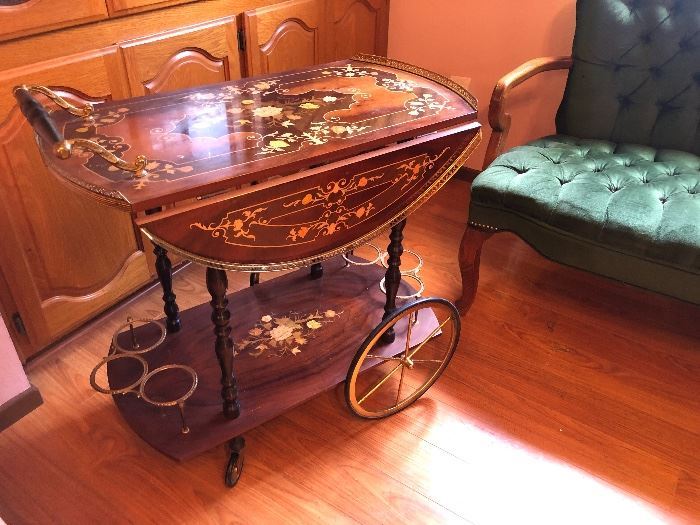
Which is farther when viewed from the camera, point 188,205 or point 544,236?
point 544,236

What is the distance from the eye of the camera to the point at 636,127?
179 centimetres

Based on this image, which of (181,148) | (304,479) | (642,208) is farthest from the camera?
(642,208)

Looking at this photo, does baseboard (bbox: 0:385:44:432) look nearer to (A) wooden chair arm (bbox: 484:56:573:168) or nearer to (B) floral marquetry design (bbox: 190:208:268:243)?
(B) floral marquetry design (bbox: 190:208:268:243)

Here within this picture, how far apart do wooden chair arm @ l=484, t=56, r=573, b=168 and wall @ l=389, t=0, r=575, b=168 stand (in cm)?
31

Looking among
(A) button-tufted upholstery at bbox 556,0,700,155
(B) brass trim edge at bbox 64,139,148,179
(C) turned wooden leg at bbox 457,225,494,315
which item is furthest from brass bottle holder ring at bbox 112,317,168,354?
(A) button-tufted upholstery at bbox 556,0,700,155

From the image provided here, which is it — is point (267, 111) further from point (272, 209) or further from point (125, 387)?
point (125, 387)

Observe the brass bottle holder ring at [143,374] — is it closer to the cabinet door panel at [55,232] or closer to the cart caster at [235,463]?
the cart caster at [235,463]

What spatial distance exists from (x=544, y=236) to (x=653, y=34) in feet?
2.53

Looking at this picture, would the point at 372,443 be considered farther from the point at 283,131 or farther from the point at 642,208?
the point at 642,208

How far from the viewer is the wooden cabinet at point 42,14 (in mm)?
1166

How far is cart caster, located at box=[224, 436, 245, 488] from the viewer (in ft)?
4.13

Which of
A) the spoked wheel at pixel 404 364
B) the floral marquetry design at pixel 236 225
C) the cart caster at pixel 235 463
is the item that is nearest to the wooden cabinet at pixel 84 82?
the floral marquetry design at pixel 236 225

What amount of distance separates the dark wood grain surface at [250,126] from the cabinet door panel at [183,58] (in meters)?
0.29

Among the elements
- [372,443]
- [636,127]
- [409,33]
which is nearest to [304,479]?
[372,443]
